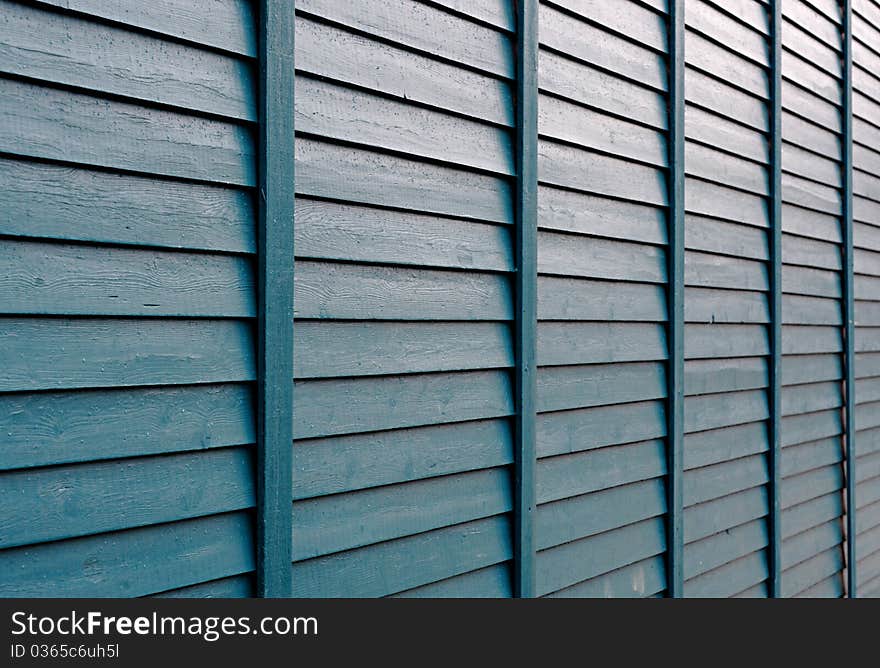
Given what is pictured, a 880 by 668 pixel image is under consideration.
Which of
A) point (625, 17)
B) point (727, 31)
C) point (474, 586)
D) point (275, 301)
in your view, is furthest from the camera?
point (727, 31)

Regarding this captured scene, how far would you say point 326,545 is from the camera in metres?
2.17

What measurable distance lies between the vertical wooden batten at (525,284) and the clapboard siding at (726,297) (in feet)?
3.14

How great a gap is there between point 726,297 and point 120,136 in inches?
100

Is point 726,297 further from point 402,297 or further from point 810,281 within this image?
point 402,297

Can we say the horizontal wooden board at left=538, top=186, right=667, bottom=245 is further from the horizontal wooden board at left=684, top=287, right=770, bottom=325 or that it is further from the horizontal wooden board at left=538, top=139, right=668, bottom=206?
the horizontal wooden board at left=684, top=287, right=770, bottom=325

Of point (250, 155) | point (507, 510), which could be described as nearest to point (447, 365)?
point (507, 510)

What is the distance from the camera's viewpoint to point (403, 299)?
2346 mm

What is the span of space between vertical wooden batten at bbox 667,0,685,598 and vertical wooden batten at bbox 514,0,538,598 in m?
A: 0.81

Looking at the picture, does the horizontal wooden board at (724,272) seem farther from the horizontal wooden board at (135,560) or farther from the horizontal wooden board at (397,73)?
the horizontal wooden board at (135,560)

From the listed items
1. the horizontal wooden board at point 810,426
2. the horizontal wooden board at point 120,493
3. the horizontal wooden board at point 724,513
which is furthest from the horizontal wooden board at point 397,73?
the horizontal wooden board at point 810,426

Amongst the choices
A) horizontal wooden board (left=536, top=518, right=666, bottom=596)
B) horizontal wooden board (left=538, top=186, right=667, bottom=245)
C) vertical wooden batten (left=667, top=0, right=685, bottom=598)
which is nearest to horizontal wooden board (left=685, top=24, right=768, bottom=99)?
vertical wooden batten (left=667, top=0, right=685, bottom=598)

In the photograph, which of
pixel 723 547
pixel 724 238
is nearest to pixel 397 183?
pixel 724 238

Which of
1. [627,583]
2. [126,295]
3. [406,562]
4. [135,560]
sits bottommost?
[627,583]

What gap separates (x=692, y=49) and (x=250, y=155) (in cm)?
204
